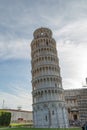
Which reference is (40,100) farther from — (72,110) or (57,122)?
(72,110)

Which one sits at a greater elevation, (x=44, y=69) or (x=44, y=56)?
(x=44, y=56)

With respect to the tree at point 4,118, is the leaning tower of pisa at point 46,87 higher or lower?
higher

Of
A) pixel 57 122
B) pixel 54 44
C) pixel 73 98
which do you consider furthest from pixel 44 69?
pixel 73 98

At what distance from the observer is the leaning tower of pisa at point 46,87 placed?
54.4 m

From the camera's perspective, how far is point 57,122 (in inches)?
2100

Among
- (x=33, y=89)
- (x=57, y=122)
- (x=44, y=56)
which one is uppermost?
(x=44, y=56)

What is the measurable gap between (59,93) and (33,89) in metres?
8.95

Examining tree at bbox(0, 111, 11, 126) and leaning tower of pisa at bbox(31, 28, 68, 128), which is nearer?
leaning tower of pisa at bbox(31, 28, 68, 128)

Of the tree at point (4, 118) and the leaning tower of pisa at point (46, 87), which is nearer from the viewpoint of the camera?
the leaning tower of pisa at point (46, 87)

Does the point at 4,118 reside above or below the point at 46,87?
below

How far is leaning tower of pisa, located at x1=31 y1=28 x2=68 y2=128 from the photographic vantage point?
2143 inches

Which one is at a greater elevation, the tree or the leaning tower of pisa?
the leaning tower of pisa

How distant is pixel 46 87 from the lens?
56.2m

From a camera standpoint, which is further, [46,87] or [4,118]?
[4,118]
